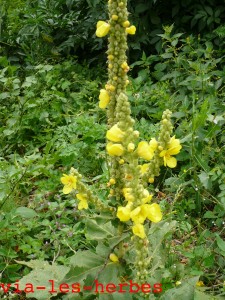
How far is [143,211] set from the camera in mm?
1665

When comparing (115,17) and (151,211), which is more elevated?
(115,17)

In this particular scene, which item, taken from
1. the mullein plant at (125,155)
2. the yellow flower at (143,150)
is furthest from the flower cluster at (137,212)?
the yellow flower at (143,150)

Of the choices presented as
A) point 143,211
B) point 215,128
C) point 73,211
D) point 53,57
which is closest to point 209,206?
point 215,128

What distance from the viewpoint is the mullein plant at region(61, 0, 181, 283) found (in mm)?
1655

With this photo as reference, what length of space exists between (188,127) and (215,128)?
167 mm

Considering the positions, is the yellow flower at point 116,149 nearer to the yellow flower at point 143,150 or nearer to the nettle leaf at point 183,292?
the yellow flower at point 143,150

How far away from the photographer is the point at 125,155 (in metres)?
1.68

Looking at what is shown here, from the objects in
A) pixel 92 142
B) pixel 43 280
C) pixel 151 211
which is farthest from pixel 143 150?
pixel 92 142

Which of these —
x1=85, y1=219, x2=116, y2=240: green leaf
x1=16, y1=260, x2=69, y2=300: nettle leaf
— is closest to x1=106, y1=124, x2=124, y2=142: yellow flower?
x1=85, y1=219, x2=116, y2=240: green leaf

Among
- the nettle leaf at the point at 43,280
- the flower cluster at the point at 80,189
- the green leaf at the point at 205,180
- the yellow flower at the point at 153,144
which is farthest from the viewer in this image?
the green leaf at the point at 205,180

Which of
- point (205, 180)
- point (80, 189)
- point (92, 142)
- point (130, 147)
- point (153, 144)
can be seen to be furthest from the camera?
point (92, 142)

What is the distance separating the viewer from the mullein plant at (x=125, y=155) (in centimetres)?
166

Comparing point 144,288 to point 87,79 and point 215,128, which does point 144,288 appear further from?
point 87,79

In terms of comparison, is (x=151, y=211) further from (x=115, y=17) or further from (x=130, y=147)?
(x=115, y=17)
